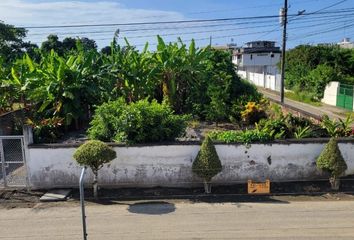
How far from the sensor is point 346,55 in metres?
39.1

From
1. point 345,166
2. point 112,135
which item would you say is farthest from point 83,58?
point 345,166

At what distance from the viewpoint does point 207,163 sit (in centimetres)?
1086

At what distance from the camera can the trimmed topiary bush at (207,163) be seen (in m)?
10.9

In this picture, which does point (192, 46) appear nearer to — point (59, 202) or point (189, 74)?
point (189, 74)

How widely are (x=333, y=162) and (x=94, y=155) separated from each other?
6256 millimetres

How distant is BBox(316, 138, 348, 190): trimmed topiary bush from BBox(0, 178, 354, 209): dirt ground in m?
0.36

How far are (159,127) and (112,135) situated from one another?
1508 millimetres

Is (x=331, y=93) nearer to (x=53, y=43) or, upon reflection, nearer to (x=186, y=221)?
(x=186, y=221)

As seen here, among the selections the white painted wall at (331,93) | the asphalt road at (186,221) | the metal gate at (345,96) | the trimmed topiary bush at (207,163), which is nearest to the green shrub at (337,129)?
the asphalt road at (186,221)

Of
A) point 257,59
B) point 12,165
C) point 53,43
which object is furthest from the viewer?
point 257,59

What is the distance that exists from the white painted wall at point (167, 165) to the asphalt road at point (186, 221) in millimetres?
1213

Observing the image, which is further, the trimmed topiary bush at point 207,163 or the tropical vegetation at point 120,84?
the tropical vegetation at point 120,84

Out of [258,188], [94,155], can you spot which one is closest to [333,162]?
[258,188]

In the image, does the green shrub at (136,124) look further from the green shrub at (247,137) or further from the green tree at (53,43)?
the green tree at (53,43)
